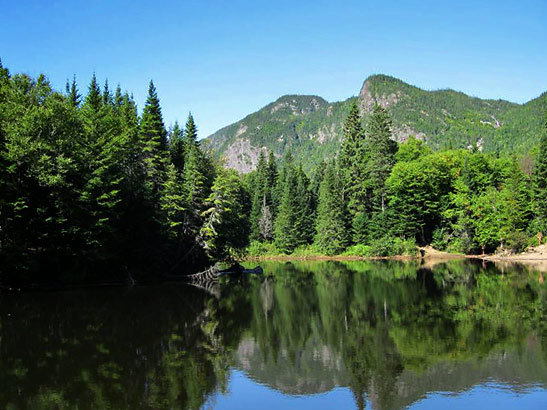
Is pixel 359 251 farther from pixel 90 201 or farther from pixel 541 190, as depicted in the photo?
pixel 90 201

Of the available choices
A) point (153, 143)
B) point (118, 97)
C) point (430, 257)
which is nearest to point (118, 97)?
point (118, 97)

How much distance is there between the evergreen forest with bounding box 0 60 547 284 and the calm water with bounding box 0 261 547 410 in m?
6.69

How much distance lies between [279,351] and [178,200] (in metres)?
29.0

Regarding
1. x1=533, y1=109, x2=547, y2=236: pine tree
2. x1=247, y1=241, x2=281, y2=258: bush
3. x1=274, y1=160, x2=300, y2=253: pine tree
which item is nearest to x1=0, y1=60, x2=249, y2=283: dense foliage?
x1=274, y1=160, x2=300, y2=253: pine tree

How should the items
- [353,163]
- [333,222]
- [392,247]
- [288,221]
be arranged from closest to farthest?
[392,247], [333,222], [353,163], [288,221]

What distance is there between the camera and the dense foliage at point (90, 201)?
32312mm

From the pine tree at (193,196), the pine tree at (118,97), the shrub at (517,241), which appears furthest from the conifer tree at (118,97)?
the shrub at (517,241)

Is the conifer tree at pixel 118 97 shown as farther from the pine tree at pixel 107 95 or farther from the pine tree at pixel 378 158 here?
the pine tree at pixel 378 158

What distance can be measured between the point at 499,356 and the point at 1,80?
136 ft

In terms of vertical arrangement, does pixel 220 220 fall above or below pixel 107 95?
below

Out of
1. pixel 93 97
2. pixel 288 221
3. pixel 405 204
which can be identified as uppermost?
pixel 93 97

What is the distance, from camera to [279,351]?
16859mm

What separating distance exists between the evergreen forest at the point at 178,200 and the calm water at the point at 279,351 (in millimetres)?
6692

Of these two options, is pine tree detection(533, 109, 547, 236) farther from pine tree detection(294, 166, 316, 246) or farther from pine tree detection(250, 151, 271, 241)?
pine tree detection(250, 151, 271, 241)
